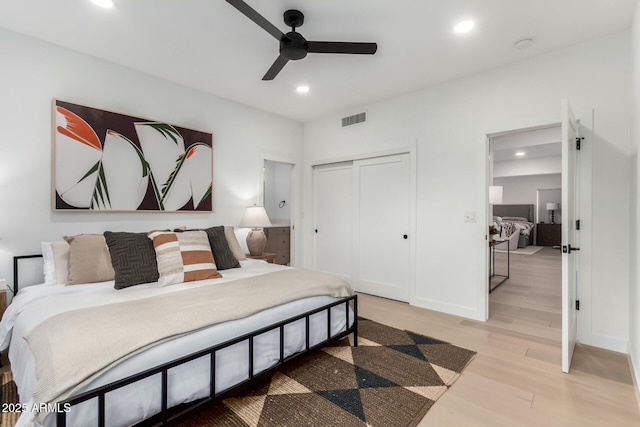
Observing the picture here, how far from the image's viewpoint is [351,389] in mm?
1955

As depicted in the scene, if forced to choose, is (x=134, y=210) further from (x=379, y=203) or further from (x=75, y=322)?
(x=379, y=203)

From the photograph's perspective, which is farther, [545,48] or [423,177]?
[423,177]

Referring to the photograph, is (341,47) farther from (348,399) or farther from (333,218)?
(333,218)

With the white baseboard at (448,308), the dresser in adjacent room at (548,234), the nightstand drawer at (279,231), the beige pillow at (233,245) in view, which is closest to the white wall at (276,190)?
the nightstand drawer at (279,231)

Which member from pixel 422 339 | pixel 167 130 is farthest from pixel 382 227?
pixel 167 130

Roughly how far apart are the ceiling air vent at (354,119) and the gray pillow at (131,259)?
3092 millimetres

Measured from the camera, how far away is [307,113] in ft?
15.1

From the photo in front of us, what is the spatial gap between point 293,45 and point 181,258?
6.31ft

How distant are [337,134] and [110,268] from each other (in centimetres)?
337

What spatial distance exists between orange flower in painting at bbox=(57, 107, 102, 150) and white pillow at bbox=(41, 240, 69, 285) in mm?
1000

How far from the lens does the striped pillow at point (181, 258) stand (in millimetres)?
2391

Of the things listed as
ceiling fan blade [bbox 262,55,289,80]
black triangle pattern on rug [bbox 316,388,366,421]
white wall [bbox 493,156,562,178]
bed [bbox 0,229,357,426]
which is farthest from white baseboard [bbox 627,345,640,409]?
white wall [bbox 493,156,562,178]

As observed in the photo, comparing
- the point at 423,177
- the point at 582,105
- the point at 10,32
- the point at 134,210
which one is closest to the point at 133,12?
the point at 10,32

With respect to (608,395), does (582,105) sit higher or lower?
higher
